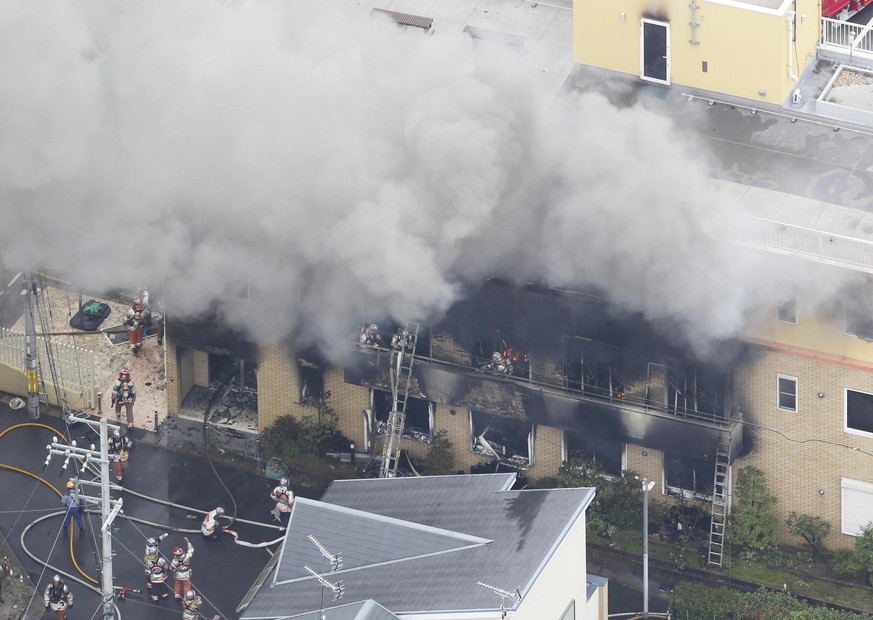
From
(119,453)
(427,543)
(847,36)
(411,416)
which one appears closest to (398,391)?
(411,416)

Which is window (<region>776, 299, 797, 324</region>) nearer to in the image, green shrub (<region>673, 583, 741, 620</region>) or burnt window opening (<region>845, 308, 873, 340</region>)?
burnt window opening (<region>845, 308, 873, 340</region>)

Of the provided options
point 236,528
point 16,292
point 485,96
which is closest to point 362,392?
point 236,528

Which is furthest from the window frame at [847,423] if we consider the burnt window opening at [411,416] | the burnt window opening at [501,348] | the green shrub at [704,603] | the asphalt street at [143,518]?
the asphalt street at [143,518]

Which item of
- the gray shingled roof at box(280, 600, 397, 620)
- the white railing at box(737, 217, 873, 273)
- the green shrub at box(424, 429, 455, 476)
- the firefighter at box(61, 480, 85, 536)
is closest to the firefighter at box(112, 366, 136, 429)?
the firefighter at box(61, 480, 85, 536)

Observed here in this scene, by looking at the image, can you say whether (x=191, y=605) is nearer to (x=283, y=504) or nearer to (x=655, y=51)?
(x=283, y=504)

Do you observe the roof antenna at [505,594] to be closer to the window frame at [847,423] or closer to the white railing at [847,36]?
the window frame at [847,423]

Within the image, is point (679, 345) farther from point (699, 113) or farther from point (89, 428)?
point (89, 428)
